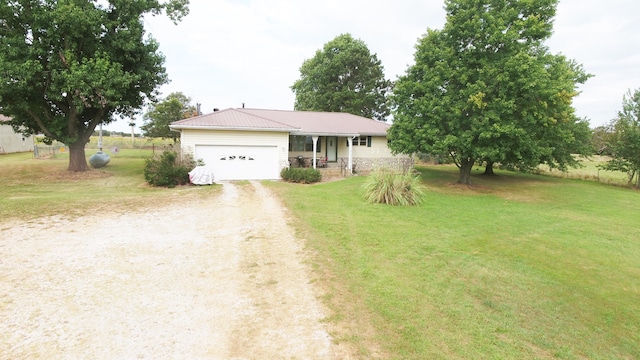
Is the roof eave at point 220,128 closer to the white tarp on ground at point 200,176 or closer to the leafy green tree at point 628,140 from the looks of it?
the white tarp on ground at point 200,176

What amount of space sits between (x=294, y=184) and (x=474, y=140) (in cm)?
902

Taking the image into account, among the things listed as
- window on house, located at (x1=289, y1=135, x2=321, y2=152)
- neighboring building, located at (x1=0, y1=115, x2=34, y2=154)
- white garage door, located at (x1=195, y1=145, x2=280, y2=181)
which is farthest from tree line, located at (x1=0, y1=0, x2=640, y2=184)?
neighboring building, located at (x1=0, y1=115, x2=34, y2=154)

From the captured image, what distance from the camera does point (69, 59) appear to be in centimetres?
1498

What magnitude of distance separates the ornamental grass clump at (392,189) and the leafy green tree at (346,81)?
86.9 feet

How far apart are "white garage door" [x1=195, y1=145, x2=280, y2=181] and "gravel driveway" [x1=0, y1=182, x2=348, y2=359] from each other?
338 inches

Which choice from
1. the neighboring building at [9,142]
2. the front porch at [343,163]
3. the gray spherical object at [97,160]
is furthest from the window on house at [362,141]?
the neighboring building at [9,142]

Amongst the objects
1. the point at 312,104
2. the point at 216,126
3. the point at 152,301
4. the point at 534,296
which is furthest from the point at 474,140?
the point at 312,104

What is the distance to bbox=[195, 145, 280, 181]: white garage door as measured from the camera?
16938 mm

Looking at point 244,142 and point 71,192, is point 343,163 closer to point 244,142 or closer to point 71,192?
point 244,142

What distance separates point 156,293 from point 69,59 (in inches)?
613

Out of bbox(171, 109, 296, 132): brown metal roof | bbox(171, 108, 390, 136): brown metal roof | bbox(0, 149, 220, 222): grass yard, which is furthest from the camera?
bbox(171, 108, 390, 136): brown metal roof

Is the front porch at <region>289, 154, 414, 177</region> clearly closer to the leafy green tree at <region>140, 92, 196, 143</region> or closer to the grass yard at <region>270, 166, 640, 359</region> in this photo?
the grass yard at <region>270, 166, 640, 359</region>

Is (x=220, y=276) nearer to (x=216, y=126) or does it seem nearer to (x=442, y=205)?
(x=442, y=205)

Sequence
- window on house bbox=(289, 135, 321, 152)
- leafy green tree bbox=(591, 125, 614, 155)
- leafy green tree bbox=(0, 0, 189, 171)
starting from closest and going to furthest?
leafy green tree bbox=(0, 0, 189, 171) < window on house bbox=(289, 135, 321, 152) < leafy green tree bbox=(591, 125, 614, 155)
